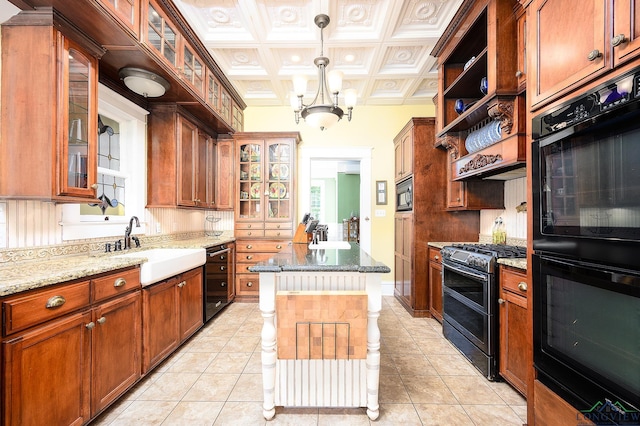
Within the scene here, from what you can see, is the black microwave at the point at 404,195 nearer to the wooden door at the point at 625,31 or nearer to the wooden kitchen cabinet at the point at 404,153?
the wooden kitchen cabinet at the point at 404,153

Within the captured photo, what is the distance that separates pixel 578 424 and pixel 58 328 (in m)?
2.41

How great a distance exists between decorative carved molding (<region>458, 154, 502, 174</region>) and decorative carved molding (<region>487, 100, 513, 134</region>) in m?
0.22

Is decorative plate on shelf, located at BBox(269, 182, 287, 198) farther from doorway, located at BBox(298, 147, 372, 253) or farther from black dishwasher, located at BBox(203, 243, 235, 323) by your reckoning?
black dishwasher, located at BBox(203, 243, 235, 323)

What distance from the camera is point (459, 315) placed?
98.0 inches

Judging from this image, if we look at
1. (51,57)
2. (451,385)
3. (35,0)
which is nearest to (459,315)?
(451,385)

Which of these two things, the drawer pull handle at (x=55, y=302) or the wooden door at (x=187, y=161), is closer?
the drawer pull handle at (x=55, y=302)

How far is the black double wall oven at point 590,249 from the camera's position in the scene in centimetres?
100

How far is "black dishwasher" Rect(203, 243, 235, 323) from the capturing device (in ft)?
10.0

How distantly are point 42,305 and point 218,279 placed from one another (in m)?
2.07

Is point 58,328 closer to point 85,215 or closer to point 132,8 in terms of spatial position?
point 85,215

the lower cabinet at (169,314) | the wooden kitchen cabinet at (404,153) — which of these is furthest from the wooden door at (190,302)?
the wooden kitchen cabinet at (404,153)

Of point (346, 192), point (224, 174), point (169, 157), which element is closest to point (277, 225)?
point (224, 174)

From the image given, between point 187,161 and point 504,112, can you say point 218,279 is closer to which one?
point 187,161

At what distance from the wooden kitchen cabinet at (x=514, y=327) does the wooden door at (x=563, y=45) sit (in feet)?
3.75
